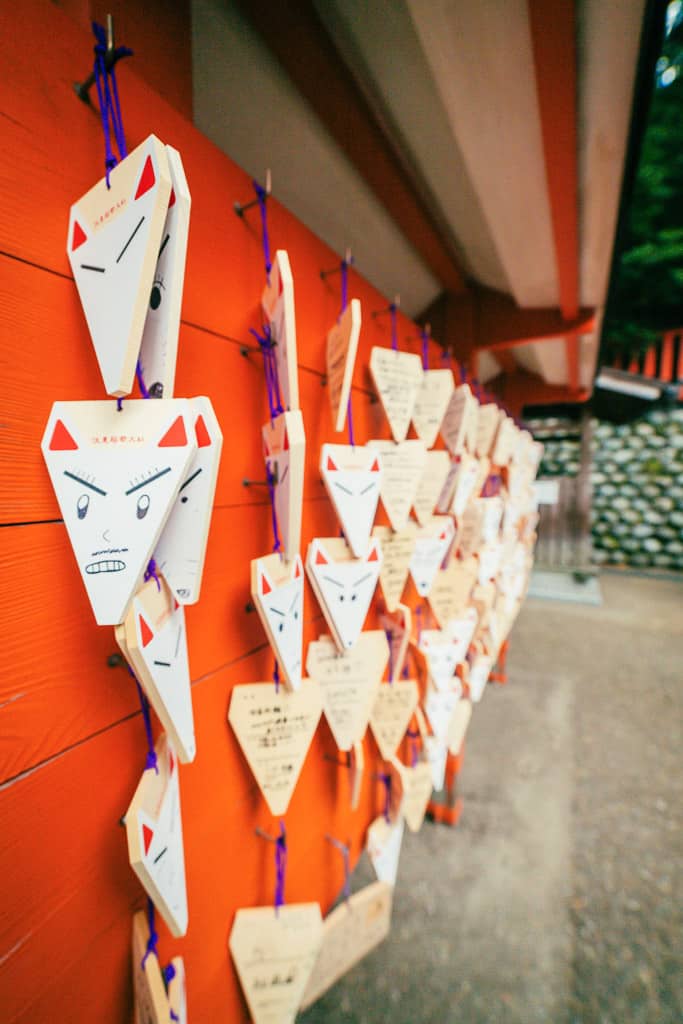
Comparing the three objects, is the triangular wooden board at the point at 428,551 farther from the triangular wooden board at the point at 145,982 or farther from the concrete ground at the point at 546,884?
the concrete ground at the point at 546,884

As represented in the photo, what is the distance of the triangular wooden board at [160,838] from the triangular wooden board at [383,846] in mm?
845

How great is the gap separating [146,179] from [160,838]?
702 millimetres

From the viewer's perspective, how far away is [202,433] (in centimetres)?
47

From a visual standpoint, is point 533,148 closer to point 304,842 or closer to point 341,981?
point 304,842

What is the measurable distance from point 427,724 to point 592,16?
1.64 m

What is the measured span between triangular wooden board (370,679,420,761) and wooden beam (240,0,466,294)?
1.33 meters

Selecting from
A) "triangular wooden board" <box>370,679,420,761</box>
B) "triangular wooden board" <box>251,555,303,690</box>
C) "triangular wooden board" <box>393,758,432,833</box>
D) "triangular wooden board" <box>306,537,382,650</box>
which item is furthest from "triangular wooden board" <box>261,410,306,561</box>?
"triangular wooden board" <box>393,758,432,833</box>

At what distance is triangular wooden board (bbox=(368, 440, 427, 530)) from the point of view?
1.08 meters

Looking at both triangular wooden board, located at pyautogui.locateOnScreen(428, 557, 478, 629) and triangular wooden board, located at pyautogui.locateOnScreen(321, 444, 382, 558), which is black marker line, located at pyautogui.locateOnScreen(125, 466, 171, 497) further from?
triangular wooden board, located at pyautogui.locateOnScreen(428, 557, 478, 629)

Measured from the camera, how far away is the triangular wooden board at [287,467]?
0.65 m

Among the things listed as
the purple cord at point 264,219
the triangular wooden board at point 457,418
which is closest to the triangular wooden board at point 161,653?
the purple cord at point 264,219

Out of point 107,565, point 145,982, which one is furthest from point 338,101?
point 145,982

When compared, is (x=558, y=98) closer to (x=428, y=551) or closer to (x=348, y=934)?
(x=428, y=551)

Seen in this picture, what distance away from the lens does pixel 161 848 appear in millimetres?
579
